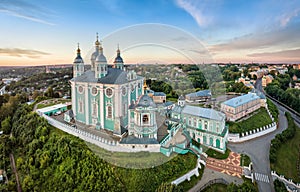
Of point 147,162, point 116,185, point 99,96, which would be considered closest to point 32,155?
point 99,96

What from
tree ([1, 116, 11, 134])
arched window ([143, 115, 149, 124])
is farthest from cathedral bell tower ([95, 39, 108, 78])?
tree ([1, 116, 11, 134])

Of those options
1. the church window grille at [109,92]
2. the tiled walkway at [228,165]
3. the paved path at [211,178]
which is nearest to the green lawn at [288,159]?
the tiled walkway at [228,165]

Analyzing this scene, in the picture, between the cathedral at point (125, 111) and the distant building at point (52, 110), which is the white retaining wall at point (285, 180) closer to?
the cathedral at point (125, 111)

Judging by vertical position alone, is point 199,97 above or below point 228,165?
above

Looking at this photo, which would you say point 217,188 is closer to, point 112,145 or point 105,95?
point 112,145

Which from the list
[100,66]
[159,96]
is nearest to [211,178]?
[100,66]

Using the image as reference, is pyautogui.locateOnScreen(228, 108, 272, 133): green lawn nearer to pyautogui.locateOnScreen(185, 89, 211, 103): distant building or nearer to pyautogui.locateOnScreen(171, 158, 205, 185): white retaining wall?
pyautogui.locateOnScreen(185, 89, 211, 103): distant building

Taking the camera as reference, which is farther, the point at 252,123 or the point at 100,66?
the point at 252,123
